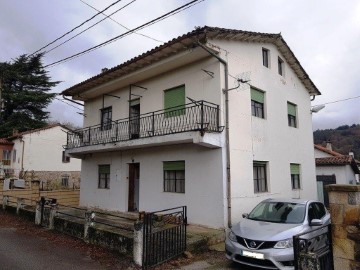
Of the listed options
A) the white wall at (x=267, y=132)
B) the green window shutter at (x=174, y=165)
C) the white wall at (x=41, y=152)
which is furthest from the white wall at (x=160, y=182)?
the white wall at (x=41, y=152)

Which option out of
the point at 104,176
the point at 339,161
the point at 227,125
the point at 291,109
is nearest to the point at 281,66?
the point at 291,109

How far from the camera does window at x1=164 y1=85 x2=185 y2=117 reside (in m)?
11.2

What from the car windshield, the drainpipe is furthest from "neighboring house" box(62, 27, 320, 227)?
the car windshield

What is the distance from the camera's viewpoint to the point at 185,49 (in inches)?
408

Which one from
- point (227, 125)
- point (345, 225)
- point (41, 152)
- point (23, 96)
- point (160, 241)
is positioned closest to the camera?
point (345, 225)

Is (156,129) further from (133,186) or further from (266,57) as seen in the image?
(266,57)

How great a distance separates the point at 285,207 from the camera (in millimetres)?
7777

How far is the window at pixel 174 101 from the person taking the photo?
36.8ft

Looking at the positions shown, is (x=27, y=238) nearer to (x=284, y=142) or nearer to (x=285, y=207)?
(x=285, y=207)

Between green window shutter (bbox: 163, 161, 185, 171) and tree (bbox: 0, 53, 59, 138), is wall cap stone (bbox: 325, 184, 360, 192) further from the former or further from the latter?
tree (bbox: 0, 53, 59, 138)

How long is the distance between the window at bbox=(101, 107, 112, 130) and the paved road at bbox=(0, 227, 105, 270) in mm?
6688

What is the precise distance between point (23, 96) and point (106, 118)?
25170mm

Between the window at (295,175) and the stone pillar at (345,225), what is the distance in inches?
363

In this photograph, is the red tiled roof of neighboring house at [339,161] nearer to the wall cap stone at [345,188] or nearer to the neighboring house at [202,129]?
the neighboring house at [202,129]
